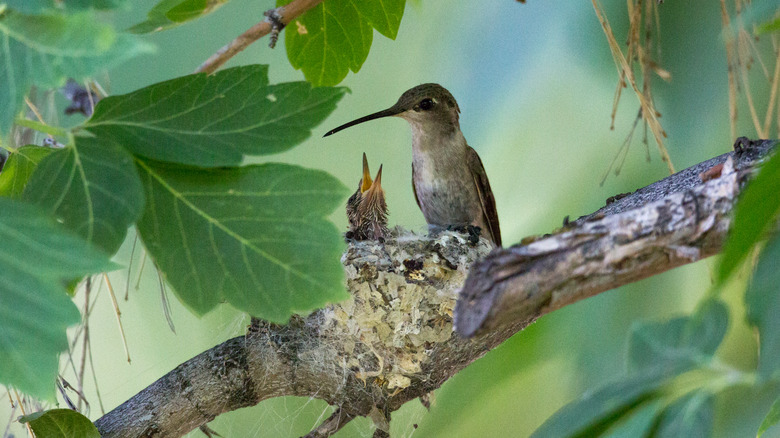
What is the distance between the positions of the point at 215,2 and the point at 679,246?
2.61ft

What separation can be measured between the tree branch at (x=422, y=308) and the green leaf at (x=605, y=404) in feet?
0.36

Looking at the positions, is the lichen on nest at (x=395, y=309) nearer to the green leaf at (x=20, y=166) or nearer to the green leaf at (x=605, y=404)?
the green leaf at (x=20, y=166)

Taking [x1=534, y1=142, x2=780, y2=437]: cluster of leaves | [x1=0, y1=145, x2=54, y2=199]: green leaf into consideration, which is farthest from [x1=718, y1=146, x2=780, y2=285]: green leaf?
[x1=0, y1=145, x2=54, y2=199]: green leaf

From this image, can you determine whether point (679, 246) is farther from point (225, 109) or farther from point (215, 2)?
point (215, 2)

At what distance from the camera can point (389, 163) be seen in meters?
3.35

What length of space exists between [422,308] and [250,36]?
3.49ft

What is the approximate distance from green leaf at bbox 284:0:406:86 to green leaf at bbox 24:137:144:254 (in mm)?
526

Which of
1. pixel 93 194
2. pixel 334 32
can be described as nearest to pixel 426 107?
pixel 334 32

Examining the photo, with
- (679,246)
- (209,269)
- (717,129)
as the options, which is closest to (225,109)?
(209,269)

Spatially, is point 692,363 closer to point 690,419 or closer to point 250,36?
point 690,419

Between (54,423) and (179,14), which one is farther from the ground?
(179,14)

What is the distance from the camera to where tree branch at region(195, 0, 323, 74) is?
897mm

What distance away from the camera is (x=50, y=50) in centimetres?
58

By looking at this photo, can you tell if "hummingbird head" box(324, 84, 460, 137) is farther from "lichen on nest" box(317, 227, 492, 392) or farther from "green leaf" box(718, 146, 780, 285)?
"green leaf" box(718, 146, 780, 285)
